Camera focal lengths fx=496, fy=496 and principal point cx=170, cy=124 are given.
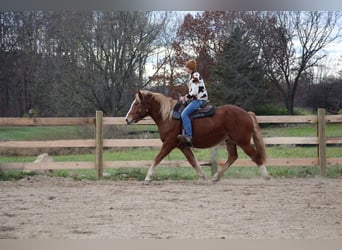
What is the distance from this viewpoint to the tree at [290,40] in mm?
4066

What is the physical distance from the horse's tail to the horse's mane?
730mm

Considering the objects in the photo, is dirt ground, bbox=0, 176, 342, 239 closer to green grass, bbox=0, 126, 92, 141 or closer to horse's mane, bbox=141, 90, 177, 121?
green grass, bbox=0, 126, 92, 141

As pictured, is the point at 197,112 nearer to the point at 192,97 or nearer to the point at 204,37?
the point at 192,97

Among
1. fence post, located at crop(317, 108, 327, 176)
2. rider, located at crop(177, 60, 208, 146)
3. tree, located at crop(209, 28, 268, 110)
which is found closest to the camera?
tree, located at crop(209, 28, 268, 110)

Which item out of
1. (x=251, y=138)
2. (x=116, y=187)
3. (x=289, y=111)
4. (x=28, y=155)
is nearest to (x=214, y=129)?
(x=251, y=138)

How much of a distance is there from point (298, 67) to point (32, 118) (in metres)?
2.27

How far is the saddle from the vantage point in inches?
172

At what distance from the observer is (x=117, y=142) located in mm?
4590

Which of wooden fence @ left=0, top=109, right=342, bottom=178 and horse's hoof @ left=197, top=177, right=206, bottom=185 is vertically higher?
wooden fence @ left=0, top=109, right=342, bottom=178

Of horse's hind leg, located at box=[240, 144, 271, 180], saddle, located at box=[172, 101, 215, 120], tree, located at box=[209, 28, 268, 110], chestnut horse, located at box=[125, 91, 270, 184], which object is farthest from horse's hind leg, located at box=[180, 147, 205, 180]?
tree, located at box=[209, 28, 268, 110]

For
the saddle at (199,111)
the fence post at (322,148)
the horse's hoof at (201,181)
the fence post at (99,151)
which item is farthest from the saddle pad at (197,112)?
the fence post at (322,148)

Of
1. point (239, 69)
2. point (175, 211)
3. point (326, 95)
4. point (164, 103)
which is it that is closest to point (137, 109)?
point (164, 103)

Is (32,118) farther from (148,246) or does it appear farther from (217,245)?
(217,245)

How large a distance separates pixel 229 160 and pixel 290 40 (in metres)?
1.16
